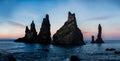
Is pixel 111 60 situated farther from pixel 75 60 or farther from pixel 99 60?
pixel 75 60

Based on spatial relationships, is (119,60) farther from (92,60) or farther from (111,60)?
(92,60)

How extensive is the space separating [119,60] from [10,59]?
119ft

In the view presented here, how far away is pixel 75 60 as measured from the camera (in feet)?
184

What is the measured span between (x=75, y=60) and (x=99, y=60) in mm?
16305

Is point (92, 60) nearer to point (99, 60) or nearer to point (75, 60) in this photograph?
point (99, 60)

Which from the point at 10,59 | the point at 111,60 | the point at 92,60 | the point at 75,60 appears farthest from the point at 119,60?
the point at 10,59

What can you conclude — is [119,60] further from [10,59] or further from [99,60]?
[10,59]

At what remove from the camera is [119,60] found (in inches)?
2758

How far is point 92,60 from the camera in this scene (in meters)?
69.2

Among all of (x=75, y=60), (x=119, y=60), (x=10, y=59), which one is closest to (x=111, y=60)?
(x=119, y=60)

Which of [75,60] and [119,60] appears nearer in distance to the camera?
[75,60]

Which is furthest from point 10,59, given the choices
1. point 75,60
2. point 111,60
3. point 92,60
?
point 111,60

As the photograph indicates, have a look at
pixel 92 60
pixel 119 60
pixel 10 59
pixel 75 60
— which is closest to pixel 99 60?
pixel 92 60

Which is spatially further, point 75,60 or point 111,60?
point 111,60
